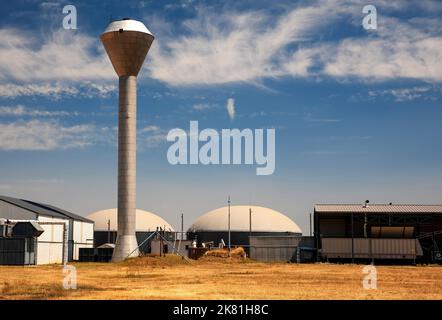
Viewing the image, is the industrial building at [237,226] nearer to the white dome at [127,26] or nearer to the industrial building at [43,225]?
the industrial building at [43,225]

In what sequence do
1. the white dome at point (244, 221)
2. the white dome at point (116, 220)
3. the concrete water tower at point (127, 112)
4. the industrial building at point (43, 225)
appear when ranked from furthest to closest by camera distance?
1. the white dome at point (116, 220)
2. the white dome at point (244, 221)
3. the concrete water tower at point (127, 112)
4. the industrial building at point (43, 225)

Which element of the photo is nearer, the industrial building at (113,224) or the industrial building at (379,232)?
the industrial building at (379,232)

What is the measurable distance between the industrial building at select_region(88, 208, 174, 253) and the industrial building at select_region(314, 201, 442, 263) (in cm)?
3744

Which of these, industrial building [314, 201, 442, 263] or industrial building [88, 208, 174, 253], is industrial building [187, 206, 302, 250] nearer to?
industrial building [88, 208, 174, 253]

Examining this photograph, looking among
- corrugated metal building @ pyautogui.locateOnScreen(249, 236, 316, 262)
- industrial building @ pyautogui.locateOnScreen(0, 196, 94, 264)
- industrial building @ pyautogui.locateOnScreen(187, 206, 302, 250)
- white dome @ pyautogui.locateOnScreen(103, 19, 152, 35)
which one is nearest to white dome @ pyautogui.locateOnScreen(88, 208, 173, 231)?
industrial building @ pyautogui.locateOnScreen(187, 206, 302, 250)

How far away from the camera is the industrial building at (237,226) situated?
99.7 metres

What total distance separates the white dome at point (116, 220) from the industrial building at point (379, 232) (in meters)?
43.8

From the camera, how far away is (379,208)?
69625mm

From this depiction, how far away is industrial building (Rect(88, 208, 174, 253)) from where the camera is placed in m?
103

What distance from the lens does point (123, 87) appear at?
71.5m

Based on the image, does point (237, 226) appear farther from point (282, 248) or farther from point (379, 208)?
point (379, 208)

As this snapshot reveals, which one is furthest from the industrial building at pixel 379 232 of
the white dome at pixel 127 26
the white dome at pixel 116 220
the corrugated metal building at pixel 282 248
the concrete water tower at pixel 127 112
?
the white dome at pixel 116 220
